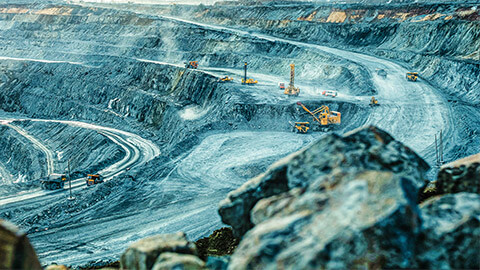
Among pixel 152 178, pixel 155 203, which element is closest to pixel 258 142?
pixel 152 178

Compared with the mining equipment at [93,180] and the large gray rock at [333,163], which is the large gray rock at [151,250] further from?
the mining equipment at [93,180]

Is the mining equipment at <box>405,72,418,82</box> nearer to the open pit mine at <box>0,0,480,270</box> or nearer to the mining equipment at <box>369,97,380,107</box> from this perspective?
the open pit mine at <box>0,0,480,270</box>

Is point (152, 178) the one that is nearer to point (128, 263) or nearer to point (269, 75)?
point (128, 263)

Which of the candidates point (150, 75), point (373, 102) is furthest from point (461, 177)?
point (150, 75)

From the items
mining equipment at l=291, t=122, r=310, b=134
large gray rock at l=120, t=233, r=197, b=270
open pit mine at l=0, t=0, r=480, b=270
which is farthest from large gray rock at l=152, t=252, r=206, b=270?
mining equipment at l=291, t=122, r=310, b=134

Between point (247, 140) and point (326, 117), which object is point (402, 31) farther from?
point (247, 140)
